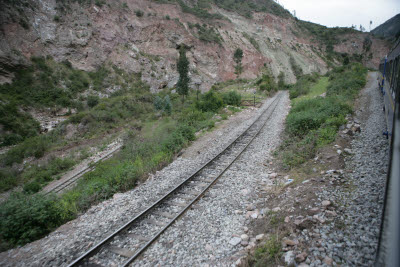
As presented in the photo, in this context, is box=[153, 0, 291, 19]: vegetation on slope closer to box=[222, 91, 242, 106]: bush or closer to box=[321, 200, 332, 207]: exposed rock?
box=[222, 91, 242, 106]: bush

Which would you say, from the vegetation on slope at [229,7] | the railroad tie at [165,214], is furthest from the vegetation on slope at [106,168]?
the vegetation on slope at [229,7]

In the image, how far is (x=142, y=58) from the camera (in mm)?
37688

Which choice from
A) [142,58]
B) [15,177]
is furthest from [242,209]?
[142,58]

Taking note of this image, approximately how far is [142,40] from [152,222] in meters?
41.2

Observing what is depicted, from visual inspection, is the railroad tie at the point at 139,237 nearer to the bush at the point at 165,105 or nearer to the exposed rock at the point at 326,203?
the exposed rock at the point at 326,203

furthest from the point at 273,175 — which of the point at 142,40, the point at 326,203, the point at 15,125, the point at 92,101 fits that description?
the point at 142,40

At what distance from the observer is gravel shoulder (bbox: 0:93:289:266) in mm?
4375

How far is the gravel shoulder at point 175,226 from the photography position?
438 cm

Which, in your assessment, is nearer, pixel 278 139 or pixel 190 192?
pixel 190 192

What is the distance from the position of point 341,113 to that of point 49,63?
34.4 metres

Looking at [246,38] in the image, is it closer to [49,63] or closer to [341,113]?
[49,63]

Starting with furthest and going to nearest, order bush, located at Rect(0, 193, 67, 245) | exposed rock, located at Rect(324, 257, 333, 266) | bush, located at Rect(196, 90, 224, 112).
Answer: bush, located at Rect(196, 90, 224, 112) < bush, located at Rect(0, 193, 67, 245) < exposed rock, located at Rect(324, 257, 333, 266)

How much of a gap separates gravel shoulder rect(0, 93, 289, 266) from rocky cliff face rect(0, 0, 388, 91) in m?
27.0

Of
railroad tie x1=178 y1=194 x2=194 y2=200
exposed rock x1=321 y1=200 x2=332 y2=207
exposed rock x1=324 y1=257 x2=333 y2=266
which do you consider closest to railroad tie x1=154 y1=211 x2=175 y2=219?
railroad tie x1=178 y1=194 x2=194 y2=200
